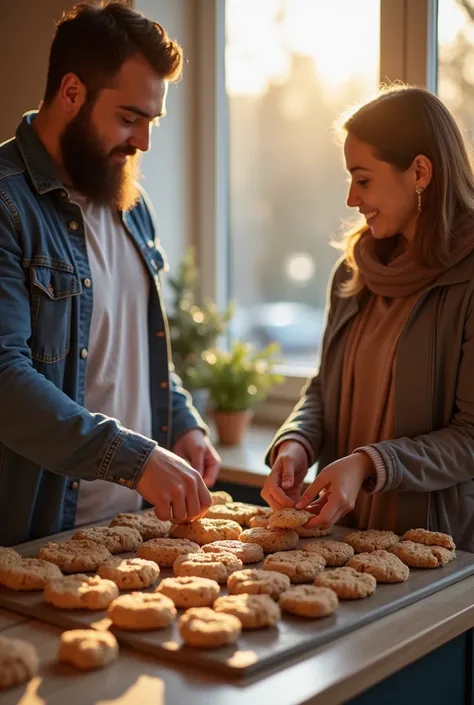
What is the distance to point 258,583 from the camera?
4.20 ft

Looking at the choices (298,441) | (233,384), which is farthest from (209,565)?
(233,384)

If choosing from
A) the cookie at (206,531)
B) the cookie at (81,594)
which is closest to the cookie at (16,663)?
the cookie at (81,594)

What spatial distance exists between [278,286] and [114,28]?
139cm

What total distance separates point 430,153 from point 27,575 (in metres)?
1.07

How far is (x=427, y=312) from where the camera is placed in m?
1.66

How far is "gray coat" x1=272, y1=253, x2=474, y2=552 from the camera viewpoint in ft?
5.19

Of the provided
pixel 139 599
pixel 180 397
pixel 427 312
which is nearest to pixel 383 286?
pixel 427 312

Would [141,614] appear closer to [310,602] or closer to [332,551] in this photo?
[310,602]

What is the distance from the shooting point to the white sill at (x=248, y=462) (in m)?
2.38

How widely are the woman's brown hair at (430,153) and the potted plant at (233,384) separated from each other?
1105 millimetres

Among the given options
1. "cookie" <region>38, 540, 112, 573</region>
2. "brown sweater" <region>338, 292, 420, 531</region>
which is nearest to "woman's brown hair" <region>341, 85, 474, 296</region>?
"brown sweater" <region>338, 292, 420, 531</region>

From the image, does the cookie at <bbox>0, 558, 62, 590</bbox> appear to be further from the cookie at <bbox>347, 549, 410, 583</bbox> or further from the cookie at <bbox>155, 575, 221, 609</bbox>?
the cookie at <bbox>347, 549, 410, 583</bbox>

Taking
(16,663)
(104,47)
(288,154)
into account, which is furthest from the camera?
(288,154)

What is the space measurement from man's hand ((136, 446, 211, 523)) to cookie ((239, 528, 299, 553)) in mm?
113
